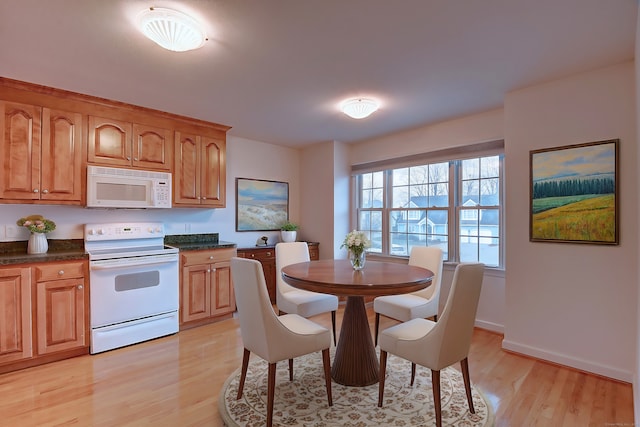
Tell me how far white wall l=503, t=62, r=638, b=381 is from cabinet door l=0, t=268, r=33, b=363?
4070 mm

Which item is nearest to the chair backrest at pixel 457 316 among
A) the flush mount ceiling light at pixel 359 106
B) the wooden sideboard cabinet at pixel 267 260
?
the flush mount ceiling light at pixel 359 106

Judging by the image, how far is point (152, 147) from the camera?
3.42m

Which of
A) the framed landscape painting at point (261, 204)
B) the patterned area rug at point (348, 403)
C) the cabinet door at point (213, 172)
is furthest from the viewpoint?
the framed landscape painting at point (261, 204)

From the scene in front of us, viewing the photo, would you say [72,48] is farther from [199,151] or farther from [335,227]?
[335,227]

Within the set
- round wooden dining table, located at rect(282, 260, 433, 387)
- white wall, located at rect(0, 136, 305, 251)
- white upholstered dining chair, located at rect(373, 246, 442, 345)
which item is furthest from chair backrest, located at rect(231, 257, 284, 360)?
white wall, located at rect(0, 136, 305, 251)

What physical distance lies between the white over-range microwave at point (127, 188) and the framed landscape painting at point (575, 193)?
361cm

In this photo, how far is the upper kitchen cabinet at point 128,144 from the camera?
309cm

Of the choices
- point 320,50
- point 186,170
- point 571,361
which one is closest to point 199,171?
point 186,170

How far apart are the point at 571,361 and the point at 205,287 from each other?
349cm

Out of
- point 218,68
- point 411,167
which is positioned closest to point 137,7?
point 218,68

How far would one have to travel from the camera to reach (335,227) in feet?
15.1

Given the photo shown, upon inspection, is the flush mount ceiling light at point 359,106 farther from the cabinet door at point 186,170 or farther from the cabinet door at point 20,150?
the cabinet door at point 20,150

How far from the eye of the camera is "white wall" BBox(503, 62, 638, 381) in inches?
91.0

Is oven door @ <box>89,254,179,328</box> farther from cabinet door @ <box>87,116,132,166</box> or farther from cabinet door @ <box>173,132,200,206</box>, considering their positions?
cabinet door @ <box>87,116,132,166</box>
